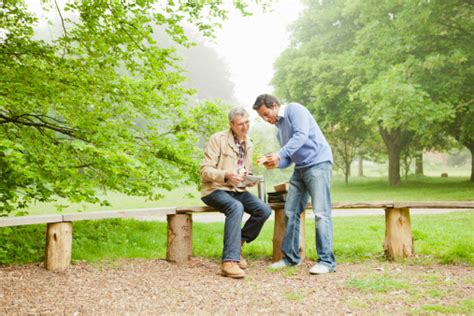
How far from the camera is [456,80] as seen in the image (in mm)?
15422

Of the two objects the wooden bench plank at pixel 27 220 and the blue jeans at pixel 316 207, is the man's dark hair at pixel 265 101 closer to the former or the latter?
the blue jeans at pixel 316 207

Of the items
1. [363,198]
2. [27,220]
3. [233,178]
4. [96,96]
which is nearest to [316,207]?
[233,178]

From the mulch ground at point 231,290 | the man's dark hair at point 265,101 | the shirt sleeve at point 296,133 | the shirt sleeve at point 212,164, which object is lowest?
the mulch ground at point 231,290

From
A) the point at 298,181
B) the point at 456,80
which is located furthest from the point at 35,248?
the point at 456,80

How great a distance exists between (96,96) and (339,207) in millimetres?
3566

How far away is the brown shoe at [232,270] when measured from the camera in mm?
4688

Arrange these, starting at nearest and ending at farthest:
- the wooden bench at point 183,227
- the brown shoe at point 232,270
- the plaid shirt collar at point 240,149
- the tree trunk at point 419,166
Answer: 1. the brown shoe at point 232,270
2. the wooden bench at point 183,227
3. the plaid shirt collar at point 240,149
4. the tree trunk at point 419,166

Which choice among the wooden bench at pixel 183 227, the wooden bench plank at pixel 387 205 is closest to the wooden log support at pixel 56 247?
the wooden bench at pixel 183 227

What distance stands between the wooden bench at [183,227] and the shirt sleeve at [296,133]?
88 centimetres

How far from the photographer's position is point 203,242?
7.11 meters

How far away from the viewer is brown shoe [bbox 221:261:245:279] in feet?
15.4

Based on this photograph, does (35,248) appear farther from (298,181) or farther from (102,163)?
(298,181)

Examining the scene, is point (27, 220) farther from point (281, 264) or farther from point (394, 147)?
point (394, 147)

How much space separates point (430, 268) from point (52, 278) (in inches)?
153
